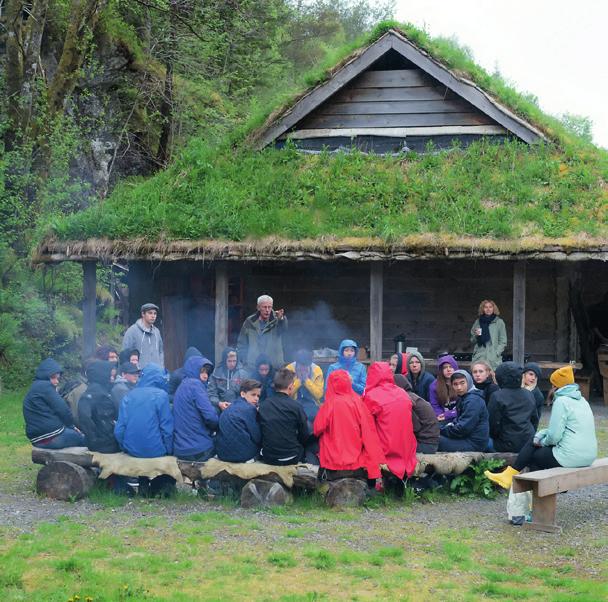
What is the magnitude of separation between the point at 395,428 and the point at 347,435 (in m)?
0.46

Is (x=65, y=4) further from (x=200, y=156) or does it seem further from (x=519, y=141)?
(x=519, y=141)

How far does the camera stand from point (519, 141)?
592 inches

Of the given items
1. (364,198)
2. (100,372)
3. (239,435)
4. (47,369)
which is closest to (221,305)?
(364,198)

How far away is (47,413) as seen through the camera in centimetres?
883

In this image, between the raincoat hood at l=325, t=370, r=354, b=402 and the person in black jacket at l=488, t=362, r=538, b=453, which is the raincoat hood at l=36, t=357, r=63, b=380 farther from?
the person in black jacket at l=488, t=362, r=538, b=453

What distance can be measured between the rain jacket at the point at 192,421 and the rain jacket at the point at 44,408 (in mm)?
1181

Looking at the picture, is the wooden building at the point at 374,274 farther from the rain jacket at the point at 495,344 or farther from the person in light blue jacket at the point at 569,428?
the person in light blue jacket at the point at 569,428

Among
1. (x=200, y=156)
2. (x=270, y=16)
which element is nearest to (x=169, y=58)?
(x=270, y=16)

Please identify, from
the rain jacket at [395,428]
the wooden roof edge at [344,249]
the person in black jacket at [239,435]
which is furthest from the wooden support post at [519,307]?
the person in black jacket at [239,435]

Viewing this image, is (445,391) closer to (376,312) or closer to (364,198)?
(376,312)

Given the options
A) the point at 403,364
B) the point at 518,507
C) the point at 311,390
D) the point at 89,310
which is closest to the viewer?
the point at 518,507

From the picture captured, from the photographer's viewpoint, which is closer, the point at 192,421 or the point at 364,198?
the point at 192,421

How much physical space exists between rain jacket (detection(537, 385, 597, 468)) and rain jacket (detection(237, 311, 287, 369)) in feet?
15.1

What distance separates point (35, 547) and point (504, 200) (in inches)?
369
